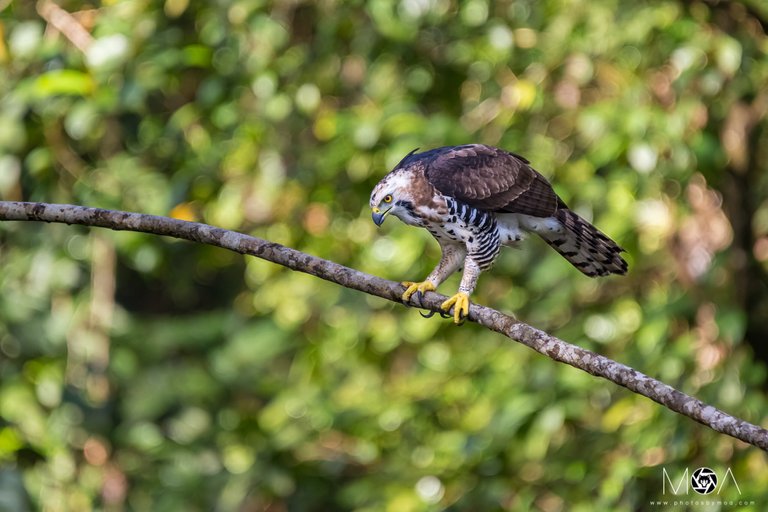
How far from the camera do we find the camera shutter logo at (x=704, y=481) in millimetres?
4027

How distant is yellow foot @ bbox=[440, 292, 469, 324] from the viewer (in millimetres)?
3670

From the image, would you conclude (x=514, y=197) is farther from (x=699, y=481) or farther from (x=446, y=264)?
(x=699, y=481)

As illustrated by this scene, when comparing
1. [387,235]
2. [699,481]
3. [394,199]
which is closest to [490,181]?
[394,199]

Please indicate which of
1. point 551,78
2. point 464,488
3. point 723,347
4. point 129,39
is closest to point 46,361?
point 129,39

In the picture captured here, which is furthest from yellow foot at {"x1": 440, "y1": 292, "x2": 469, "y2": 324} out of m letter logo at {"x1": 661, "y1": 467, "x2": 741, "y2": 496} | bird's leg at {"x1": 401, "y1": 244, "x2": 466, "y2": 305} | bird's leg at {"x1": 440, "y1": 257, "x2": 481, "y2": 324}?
→ m letter logo at {"x1": 661, "y1": 467, "x2": 741, "y2": 496}

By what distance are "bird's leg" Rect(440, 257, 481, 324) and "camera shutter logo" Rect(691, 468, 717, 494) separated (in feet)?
3.49

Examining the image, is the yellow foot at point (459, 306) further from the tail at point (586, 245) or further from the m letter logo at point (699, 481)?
the m letter logo at point (699, 481)

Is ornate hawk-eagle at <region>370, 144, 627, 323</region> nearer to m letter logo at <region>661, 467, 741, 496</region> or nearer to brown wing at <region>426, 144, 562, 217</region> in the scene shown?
brown wing at <region>426, 144, 562, 217</region>

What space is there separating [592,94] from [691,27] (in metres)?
0.86

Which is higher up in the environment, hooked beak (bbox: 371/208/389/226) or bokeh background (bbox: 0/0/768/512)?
hooked beak (bbox: 371/208/389/226)

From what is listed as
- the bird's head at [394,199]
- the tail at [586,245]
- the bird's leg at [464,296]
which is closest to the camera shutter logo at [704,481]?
the tail at [586,245]

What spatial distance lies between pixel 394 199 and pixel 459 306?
0.40 metres

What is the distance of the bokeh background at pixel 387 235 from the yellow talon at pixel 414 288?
913mm

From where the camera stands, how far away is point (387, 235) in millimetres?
5250
